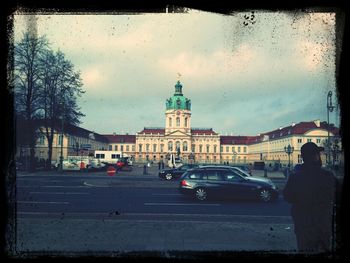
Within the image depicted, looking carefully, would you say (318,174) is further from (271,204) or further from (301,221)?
(271,204)

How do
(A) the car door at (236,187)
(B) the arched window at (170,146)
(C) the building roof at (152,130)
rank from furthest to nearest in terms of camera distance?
(C) the building roof at (152,130), (B) the arched window at (170,146), (A) the car door at (236,187)

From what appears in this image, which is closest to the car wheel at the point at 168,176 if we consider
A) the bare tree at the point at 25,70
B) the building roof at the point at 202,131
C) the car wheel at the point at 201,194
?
the bare tree at the point at 25,70

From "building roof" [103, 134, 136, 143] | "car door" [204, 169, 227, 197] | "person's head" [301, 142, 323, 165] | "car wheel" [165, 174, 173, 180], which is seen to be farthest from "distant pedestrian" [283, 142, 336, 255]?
"building roof" [103, 134, 136, 143]

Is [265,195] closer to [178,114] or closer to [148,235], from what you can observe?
[148,235]

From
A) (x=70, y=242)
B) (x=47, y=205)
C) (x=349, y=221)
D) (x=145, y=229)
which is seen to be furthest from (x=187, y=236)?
(x=47, y=205)

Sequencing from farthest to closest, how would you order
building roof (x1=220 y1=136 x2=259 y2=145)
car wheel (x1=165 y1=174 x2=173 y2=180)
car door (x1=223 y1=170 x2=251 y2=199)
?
building roof (x1=220 y1=136 x2=259 y2=145)
car wheel (x1=165 y1=174 x2=173 y2=180)
car door (x1=223 y1=170 x2=251 y2=199)

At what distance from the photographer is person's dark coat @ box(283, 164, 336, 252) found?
2.93 metres

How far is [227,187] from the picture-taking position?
546 inches

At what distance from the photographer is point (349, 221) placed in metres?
2.23

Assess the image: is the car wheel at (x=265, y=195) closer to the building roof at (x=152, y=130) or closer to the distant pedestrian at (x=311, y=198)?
the distant pedestrian at (x=311, y=198)

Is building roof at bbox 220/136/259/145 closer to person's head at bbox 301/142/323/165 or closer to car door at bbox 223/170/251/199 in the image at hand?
car door at bbox 223/170/251/199

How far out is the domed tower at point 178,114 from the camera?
121438mm

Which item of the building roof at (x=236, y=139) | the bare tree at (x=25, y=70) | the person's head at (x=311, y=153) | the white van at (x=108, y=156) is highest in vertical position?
the building roof at (x=236, y=139)

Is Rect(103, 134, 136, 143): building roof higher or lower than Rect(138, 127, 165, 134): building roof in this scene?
lower
